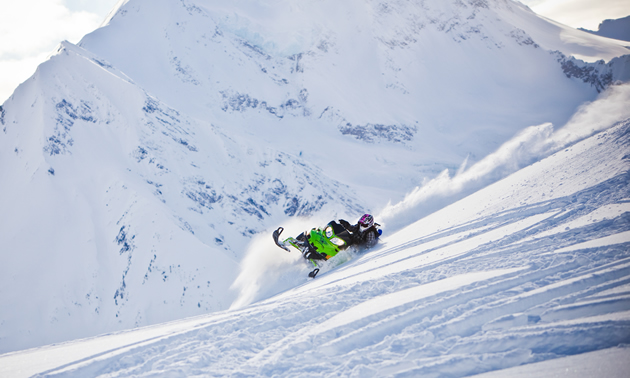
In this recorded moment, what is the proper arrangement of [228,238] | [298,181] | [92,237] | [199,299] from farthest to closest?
1. [298,181]
2. [228,238]
3. [92,237]
4. [199,299]

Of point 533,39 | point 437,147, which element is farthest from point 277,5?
point 533,39

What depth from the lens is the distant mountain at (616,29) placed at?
85.3 meters

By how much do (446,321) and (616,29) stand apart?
118 m

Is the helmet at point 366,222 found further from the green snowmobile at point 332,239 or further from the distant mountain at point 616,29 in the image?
the distant mountain at point 616,29

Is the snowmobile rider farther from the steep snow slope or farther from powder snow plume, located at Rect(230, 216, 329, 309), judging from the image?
the steep snow slope

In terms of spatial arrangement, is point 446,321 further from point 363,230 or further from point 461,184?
point 461,184

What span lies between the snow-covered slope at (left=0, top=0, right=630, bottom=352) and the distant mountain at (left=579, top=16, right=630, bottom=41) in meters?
27.2

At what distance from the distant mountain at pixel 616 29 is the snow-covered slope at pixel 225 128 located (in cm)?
2717

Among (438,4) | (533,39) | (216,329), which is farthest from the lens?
(438,4)

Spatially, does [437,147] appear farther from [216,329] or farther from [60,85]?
[216,329]

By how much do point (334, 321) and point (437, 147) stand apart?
5361 centimetres

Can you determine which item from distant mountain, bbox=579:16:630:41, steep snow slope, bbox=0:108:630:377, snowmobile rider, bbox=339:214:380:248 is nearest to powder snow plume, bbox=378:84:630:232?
snowmobile rider, bbox=339:214:380:248

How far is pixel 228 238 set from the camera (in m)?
35.9

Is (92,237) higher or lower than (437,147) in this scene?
lower
